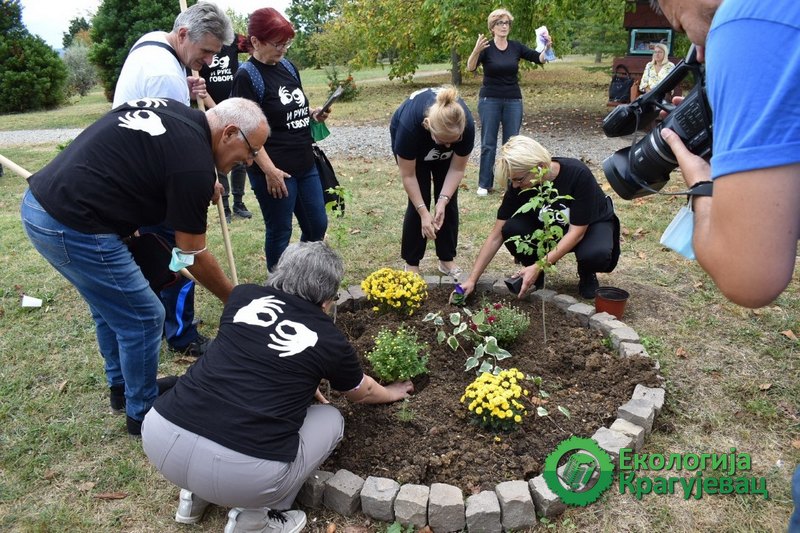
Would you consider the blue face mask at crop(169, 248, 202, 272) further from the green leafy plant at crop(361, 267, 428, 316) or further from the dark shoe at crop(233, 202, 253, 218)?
the dark shoe at crop(233, 202, 253, 218)

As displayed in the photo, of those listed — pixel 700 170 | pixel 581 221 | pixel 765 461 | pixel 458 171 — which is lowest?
pixel 765 461

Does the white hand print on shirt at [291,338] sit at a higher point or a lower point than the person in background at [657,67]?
lower

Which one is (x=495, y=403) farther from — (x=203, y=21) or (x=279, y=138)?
(x=203, y=21)

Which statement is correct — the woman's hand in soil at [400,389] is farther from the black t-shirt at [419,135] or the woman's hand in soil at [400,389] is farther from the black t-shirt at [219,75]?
the black t-shirt at [219,75]

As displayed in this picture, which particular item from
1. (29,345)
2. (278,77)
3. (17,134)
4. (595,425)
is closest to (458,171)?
(278,77)

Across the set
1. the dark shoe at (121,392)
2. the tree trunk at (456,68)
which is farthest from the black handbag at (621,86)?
the dark shoe at (121,392)

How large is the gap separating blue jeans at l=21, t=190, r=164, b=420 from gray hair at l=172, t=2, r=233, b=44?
1.17 meters

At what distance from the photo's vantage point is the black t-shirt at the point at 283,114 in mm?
3621

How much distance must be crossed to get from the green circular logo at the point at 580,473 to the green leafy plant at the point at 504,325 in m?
0.90

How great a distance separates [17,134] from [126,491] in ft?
44.5

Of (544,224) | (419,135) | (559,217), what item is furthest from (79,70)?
(544,224)

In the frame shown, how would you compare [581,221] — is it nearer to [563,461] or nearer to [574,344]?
[574,344]

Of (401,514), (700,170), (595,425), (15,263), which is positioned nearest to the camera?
(700,170)

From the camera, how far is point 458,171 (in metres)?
4.03
